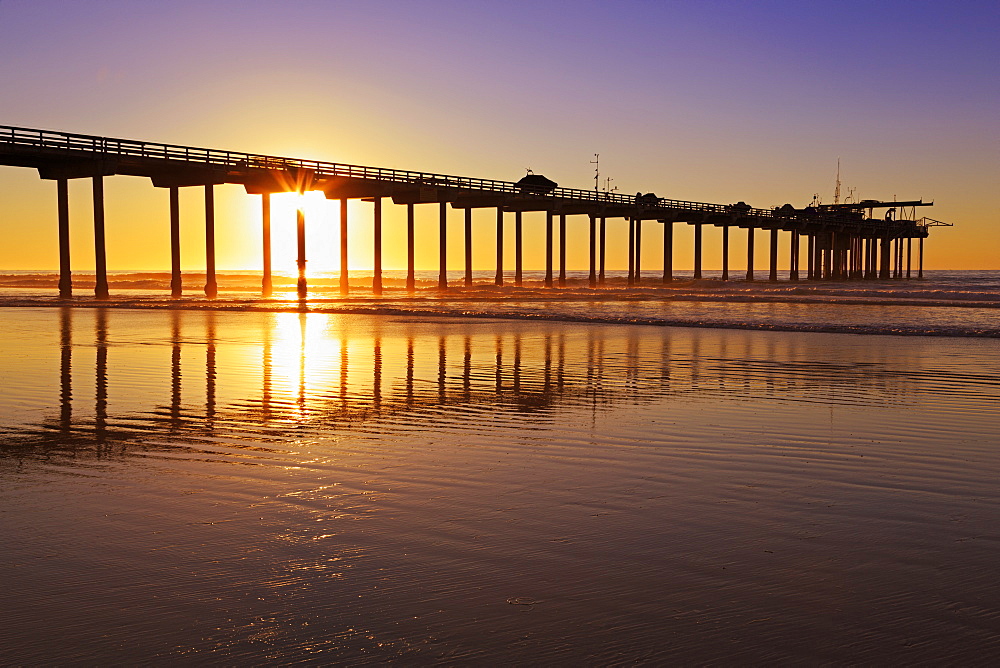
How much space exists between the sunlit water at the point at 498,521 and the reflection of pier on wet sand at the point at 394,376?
95 mm

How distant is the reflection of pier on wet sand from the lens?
838 cm

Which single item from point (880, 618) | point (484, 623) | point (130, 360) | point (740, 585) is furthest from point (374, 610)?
point (130, 360)

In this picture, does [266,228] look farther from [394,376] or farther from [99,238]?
[394,376]

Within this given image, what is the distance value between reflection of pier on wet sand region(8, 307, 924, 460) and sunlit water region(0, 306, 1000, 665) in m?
0.10

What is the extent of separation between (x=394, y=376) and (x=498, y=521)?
6792 mm

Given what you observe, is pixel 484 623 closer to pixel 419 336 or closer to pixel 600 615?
pixel 600 615

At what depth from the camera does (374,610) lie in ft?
11.8

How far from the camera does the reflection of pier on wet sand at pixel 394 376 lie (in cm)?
838

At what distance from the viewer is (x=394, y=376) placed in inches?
452

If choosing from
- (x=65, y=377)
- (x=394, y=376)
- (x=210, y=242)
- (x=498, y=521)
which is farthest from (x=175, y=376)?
(x=210, y=242)

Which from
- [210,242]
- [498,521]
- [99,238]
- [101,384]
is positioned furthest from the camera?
[210,242]

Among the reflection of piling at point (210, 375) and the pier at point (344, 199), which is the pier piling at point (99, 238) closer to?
the pier at point (344, 199)

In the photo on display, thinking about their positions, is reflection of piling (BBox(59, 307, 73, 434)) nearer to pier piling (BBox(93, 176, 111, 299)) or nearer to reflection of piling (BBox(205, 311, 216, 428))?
reflection of piling (BBox(205, 311, 216, 428))

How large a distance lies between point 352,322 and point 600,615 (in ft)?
67.3
